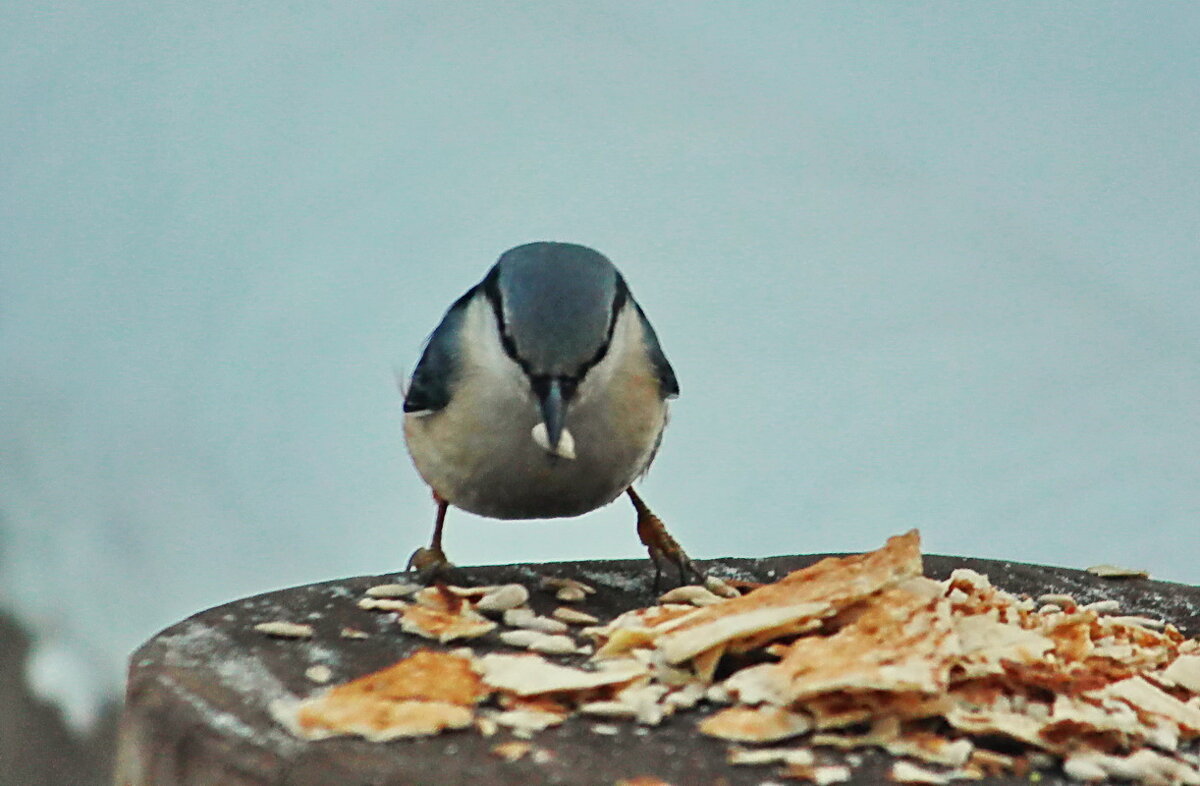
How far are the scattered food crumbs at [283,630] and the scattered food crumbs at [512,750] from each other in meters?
0.45

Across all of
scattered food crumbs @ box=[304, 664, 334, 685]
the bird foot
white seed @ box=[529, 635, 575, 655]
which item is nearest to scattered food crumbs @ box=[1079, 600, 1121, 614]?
white seed @ box=[529, 635, 575, 655]

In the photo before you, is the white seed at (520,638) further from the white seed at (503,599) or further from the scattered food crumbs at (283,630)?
the scattered food crumbs at (283,630)

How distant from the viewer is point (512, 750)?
4.59ft

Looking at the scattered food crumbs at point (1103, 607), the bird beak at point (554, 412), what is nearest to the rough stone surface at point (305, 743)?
the bird beak at point (554, 412)

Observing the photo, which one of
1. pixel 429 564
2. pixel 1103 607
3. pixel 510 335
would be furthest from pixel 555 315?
pixel 1103 607

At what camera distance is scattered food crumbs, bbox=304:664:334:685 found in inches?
63.0

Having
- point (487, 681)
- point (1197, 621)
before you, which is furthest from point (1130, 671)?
point (487, 681)

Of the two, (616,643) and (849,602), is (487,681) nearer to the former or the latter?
(616,643)

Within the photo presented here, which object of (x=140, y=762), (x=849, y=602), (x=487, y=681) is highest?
(x=849, y=602)

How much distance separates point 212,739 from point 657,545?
3.06 ft

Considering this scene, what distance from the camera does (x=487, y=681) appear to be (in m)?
1.58

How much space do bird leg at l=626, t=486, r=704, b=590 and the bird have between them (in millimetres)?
193

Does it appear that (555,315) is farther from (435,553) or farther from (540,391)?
(435,553)

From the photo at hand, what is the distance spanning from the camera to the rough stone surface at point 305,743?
4.45ft
